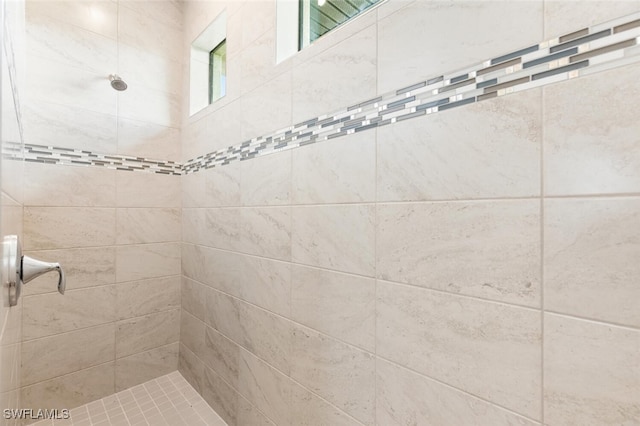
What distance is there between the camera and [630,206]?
0.57m

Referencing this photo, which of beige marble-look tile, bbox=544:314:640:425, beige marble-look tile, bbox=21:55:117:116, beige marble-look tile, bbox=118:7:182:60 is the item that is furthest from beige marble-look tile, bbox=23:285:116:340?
beige marble-look tile, bbox=544:314:640:425

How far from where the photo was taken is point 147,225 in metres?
2.05

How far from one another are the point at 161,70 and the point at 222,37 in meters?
0.50

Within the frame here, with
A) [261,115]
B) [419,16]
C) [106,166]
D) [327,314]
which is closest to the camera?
[419,16]

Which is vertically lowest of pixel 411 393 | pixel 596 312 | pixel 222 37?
pixel 411 393

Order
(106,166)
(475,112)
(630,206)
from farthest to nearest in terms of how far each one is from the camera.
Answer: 1. (106,166)
2. (475,112)
3. (630,206)

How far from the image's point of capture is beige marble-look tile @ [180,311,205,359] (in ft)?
6.32

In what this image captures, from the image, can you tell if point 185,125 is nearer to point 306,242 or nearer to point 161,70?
point 161,70

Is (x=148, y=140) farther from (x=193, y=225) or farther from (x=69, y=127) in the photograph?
(x=193, y=225)

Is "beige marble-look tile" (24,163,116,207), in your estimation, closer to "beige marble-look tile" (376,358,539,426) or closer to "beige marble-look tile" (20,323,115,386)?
"beige marble-look tile" (20,323,115,386)

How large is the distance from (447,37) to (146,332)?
236cm

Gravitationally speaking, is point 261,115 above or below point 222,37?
below

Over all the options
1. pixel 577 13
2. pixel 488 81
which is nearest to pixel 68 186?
pixel 488 81

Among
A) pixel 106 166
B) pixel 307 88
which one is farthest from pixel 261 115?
pixel 106 166
